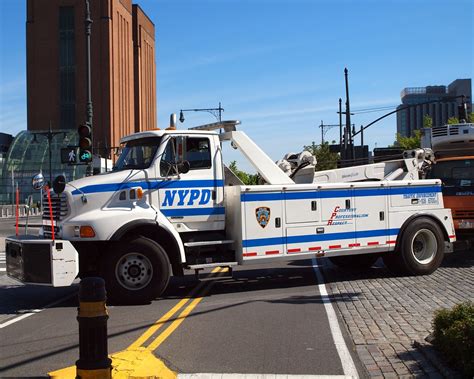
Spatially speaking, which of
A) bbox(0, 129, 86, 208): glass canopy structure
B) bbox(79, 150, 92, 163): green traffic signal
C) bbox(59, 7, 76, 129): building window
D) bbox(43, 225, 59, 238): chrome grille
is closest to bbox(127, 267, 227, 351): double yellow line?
bbox(43, 225, 59, 238): chrome grille

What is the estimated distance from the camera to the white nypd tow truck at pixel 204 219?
907cm

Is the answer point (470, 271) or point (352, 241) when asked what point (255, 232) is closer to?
point (352, 241)

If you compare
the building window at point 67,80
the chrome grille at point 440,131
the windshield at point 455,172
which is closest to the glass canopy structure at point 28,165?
the building window at point 67,80

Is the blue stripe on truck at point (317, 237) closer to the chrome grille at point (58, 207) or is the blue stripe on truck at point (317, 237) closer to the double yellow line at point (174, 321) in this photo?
the double yellow line at point (174, 321)

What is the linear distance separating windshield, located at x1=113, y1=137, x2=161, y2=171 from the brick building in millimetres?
61585

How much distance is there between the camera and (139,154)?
392 inches

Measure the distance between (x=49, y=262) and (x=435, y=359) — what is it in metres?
5.76

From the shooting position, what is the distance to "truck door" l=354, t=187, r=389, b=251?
11.0 metres

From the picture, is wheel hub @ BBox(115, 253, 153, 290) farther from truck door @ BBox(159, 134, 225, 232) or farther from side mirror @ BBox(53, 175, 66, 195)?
side mirror @ BBox(53, 175, 66, 195)

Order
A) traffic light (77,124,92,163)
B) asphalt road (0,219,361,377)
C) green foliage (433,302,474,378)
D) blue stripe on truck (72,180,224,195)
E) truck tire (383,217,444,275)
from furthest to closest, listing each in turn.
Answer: traffic light (77,124,92,163) < truck tire (383,217,444,275) < blue stripe on truck (72,180,224,195) < asphalt road (0,219,361,377) < green foliage (433,302,474,378)

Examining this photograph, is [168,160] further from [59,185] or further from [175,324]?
[175,324]

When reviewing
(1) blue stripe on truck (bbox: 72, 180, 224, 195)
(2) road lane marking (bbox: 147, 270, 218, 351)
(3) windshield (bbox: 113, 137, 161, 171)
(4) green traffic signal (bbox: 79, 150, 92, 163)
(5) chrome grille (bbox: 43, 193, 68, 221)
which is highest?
(4) green traffic signal (bbox: 79, 150, 92, 163)

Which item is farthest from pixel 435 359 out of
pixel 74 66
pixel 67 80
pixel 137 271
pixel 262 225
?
pixel 67 80

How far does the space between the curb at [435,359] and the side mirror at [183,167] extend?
4.93m
